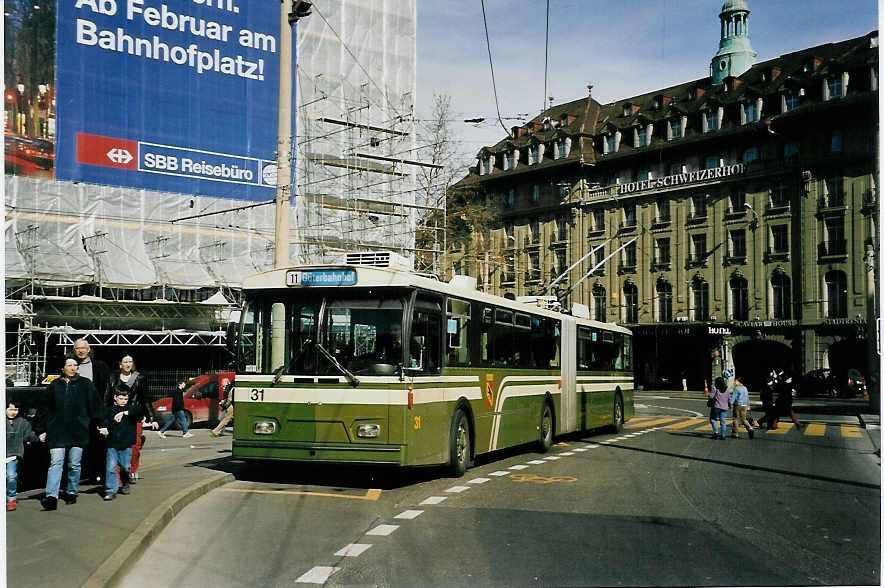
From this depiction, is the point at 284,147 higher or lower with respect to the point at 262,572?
higher

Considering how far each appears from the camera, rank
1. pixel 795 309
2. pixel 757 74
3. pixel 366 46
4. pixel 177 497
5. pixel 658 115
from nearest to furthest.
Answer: pixel 177 497 → pixel 757 74 → pixel 658 115 → pixel 795 309 → pixel 366 46

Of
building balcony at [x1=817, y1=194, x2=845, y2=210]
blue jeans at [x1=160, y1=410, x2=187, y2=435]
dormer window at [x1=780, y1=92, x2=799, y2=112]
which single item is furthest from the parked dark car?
blue jeans at [x1=160, y1=410, x2=187, y2=435]

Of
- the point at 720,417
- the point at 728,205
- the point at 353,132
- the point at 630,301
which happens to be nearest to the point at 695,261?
the point at 728,205

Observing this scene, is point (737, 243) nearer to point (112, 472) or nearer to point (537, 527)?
point (537, 527)

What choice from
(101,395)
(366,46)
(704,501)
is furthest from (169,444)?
(704,501)

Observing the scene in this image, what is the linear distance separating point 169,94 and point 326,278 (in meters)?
10.2

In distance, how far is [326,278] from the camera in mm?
12508

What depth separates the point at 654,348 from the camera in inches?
1275

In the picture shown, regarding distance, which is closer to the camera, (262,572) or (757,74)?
(262,572)

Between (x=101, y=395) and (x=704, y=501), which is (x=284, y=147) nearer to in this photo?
(x=101, y=395)

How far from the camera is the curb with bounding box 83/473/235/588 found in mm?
7032

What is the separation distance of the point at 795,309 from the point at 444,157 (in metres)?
9.69

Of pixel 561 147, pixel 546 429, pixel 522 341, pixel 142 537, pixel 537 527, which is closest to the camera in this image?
pixel 142 537

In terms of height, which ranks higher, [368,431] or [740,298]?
[740,298]
